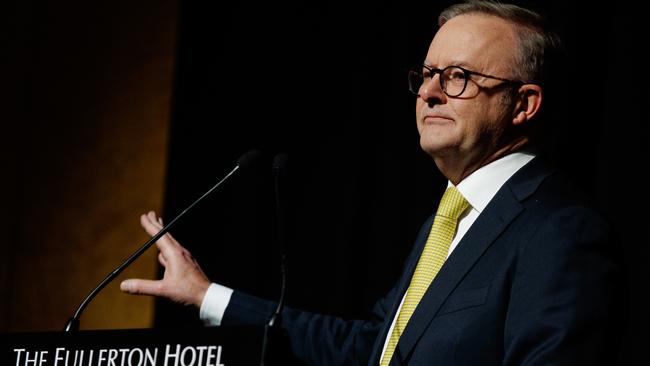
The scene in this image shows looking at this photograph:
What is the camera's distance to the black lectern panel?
56.1 inches

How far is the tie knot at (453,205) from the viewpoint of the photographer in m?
1.85

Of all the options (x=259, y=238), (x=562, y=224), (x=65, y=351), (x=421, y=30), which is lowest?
(x=259, y=238)

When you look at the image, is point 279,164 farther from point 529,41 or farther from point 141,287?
point 529,41

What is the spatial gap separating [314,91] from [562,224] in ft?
5.67

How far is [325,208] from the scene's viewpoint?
3.19 m

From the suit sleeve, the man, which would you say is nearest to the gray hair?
the man

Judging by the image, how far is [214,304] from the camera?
1.95m

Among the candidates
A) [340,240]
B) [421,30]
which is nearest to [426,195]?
[340,240]

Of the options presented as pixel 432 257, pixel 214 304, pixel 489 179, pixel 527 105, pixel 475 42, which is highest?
pixel 475 42

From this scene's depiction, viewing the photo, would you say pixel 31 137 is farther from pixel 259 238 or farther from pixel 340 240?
pixel 340 240

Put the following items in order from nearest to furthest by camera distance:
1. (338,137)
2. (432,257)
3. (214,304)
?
(432,257)
(214,304)
(338,137)

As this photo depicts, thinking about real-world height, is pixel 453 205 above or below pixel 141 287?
above

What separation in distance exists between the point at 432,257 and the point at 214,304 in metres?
0.49

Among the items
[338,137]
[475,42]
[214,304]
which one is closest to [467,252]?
[475,42]
